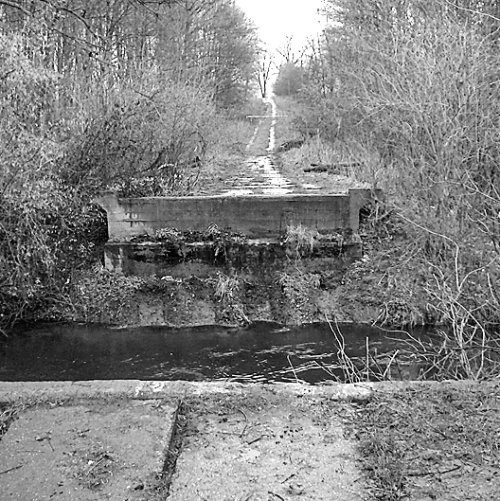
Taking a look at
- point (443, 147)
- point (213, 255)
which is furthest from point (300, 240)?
point (443, 147)

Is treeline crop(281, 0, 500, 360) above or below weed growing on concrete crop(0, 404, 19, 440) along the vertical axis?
above

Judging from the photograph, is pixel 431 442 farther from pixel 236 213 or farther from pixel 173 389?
pixel 236 213

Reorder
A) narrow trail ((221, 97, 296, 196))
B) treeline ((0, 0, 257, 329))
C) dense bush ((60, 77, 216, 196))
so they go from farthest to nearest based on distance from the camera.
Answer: narrow trail ((221, 97, 296, 196)) → dense bush ((60, 77, 216, 196)) → treeline ((0, 0, 257, 329))

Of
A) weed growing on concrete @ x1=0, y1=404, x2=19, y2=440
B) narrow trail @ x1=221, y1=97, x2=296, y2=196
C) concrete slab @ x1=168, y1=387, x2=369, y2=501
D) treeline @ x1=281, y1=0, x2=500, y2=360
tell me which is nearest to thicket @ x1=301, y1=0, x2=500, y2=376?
treeline @ x1=281, y1=0, x2=500, y2=360

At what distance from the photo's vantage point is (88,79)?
1206cm

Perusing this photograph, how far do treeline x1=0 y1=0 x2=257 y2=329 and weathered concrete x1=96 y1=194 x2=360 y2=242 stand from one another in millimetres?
551

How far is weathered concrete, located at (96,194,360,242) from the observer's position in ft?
38.8

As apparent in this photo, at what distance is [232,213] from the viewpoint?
12.0 m

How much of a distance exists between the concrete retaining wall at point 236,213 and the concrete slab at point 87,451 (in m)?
8.66

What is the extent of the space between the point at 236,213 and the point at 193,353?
140 inches

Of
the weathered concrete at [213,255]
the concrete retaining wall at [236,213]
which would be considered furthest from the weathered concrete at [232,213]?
the weathered concrete at [213,255]

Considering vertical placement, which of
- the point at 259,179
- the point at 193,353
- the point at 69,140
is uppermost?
the point at 69,140

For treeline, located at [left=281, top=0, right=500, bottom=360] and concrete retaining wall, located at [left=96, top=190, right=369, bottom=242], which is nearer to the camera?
treeline, located at [left=281, top=0, right=500, bottom=360]

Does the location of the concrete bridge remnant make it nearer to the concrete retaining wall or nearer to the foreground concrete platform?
the concrete retaining wall
